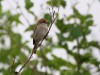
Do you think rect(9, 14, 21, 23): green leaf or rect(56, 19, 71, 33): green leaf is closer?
rect(56, 19, 71, 33): green leaf

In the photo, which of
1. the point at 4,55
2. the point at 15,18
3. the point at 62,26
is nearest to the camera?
the point at 62,26

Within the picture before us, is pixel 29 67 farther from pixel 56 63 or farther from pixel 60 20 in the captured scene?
pixel 60 20

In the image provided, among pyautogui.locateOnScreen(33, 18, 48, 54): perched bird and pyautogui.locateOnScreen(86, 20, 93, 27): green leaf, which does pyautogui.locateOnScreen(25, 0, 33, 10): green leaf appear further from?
pyautogui.locateOnScreen(33, 18, 48, 54): perched bird

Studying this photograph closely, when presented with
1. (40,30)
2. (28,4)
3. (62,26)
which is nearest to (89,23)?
(62,26)

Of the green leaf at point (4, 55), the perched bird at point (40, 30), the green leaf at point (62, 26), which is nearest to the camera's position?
the perched bird at point (40, 30)

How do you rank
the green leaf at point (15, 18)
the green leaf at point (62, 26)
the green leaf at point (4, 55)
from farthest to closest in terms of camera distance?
the green leaf at point (4, 55)
the green leaf at point (15, 18)
the green leaf at point (62, 26)

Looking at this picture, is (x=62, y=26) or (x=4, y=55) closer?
(x=62, y=26)

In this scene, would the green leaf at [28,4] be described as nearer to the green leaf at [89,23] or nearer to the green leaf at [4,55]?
the green leaf at [89,23]

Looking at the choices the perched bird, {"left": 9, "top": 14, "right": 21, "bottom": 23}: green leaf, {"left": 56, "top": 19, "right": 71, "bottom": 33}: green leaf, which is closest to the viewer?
the perched bird

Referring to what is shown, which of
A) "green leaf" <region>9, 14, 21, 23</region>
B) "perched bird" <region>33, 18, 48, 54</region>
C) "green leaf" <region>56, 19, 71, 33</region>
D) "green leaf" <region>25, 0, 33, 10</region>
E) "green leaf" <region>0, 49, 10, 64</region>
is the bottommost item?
"perched bird" <region>33, 18, 48, 54</region>

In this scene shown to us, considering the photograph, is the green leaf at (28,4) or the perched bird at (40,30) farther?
the green leaf at (28,4)

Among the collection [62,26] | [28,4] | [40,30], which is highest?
[28,4]

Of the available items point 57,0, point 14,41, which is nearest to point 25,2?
point 57,0

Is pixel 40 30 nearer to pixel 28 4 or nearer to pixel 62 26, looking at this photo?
pixel 62 26
